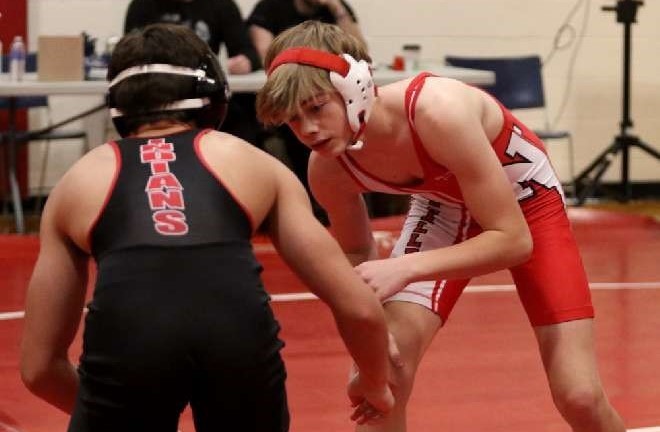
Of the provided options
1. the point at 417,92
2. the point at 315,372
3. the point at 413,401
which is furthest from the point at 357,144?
the point at 315,372

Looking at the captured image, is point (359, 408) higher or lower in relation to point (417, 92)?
lower

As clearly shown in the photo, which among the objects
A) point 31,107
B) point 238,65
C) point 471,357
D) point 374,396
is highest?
point 374,396

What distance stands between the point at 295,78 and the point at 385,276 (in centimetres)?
46

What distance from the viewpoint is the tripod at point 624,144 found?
28.8 feet

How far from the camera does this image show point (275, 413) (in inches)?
89.4

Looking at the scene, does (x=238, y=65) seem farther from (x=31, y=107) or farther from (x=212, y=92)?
(x=212, y=92)

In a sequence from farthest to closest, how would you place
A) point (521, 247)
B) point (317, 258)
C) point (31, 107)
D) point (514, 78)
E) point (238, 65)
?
point (514, 78) → point (31, 107) → point (238, 65) → point (521, 247) → point (317, 258)

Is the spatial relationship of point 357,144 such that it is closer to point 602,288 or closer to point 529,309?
point 529,309

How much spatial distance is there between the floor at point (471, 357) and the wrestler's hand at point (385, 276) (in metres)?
1.43

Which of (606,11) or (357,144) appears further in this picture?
(606,11)

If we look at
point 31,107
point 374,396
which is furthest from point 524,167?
point 31,107

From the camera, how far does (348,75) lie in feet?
9.32

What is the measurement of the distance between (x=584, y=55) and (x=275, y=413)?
25.2 feet

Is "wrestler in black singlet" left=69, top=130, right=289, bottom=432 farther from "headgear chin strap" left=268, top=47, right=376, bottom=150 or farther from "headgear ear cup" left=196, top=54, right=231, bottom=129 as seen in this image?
"headgear chin strap" left=268, top=47, right=376, bottom=150
